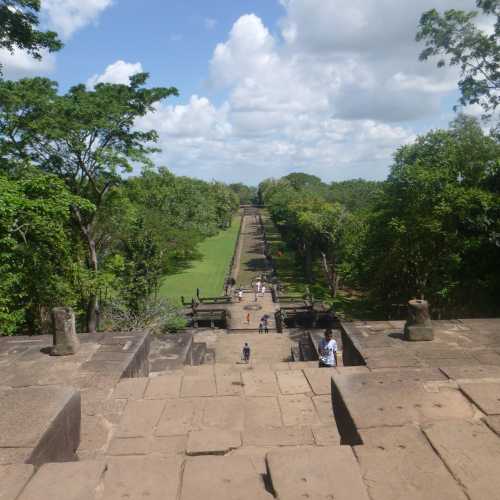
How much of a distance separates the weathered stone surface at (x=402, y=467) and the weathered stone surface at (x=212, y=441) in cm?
151

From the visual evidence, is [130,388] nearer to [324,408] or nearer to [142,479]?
[324,408]

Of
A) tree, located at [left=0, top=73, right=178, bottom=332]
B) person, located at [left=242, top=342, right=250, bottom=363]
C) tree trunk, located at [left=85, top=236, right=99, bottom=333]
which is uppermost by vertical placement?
tree, located at [left=0, top=73, right=178, bottom=332]

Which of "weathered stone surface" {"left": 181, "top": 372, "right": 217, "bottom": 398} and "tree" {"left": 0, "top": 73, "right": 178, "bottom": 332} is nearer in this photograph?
"weathered stone surface" {"left": 181, "top": 372, "right": 217, "bottom": 398}

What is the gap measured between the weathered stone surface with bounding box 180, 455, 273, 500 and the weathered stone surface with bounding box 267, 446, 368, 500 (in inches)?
4.9

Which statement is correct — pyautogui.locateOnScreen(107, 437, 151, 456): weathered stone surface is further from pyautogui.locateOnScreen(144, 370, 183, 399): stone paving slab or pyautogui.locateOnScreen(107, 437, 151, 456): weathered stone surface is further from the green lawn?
the green lawn

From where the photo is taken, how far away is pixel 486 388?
4.13m

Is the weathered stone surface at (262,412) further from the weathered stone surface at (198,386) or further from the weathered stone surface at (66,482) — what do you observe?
the weathered stone surface at (66,482)

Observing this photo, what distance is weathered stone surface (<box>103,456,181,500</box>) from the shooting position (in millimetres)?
2742

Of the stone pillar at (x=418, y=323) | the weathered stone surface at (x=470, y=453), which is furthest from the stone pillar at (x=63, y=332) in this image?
the weathered stone surface at (x=470, y=453)

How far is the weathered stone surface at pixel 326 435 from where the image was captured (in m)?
4.64

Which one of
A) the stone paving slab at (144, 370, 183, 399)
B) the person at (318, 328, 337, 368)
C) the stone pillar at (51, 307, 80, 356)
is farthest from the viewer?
the person at (318, 328, 337, 368)

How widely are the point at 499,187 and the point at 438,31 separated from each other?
6007 millimetres

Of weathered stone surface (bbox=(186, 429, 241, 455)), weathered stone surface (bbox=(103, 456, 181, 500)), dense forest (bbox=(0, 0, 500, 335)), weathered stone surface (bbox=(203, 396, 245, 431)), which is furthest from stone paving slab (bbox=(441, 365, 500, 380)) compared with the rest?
dense forest (bbox=(0, 0, 500, 335))

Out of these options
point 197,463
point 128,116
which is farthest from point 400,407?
point 128,116
